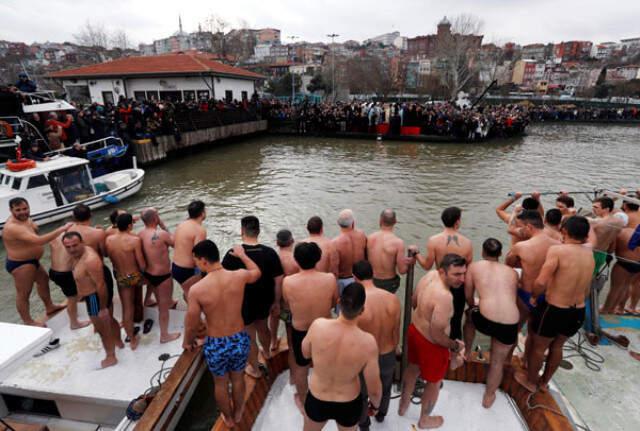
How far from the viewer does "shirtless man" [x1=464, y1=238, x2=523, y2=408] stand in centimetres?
314

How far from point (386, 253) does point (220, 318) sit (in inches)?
81.9

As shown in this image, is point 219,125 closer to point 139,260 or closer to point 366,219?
point 366,219

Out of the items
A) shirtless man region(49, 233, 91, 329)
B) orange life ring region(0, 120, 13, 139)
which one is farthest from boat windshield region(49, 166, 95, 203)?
shirtless man region(49, 233, 91, 329)

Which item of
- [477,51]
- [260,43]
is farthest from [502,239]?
[260,43]

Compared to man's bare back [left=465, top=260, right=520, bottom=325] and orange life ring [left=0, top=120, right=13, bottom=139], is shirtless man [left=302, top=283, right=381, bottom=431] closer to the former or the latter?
man's bare back [left=465, top=260, right=520, bottom=325]

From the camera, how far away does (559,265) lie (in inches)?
127

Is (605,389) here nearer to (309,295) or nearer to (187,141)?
(309,295)

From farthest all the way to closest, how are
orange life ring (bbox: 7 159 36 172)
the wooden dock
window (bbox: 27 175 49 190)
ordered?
the wooden dock, window (bbox: 27 175 49 190), orange life ring (bbox: 7 159 36 172)

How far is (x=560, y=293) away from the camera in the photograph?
10.7 ft

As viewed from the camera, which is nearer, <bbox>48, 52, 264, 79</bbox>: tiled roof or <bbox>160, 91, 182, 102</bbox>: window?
<bbox>48, 52, 264, 79</bbox>: tiled roof

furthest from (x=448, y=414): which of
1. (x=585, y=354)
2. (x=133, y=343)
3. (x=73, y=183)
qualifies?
(x=73, y=183)

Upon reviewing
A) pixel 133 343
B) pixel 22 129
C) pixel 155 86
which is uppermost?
pixel 155 86

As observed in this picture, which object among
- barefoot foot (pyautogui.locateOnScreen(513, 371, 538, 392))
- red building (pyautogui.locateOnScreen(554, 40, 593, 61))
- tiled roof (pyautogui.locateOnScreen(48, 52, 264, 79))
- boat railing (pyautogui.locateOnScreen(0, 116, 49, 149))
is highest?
red building (pyautogui.locateOnScreen(554, 40, 593, 61))

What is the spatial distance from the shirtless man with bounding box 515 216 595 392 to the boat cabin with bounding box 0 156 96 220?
11.0 metres
